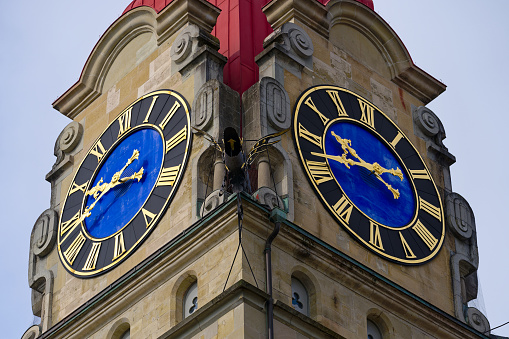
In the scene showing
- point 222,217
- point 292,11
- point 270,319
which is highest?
point 292,11

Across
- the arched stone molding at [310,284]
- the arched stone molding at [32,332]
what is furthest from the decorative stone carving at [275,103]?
the arched stone molding at [32,332]

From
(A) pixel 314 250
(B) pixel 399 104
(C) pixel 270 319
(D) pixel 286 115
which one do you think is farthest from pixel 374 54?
(C) pixel 270 319

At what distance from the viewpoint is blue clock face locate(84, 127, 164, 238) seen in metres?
31.8

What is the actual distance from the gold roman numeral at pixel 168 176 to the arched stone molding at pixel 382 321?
4.16 meters

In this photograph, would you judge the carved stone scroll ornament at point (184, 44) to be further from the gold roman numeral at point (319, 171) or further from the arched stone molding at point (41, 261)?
the arched stone molding at point (41, 261)

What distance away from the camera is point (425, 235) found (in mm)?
32312

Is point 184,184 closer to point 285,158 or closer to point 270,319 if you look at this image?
point 285,158

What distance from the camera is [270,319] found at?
91.9 feet

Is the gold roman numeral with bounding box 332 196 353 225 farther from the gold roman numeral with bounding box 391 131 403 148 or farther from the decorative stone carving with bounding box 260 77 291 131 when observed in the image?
the gold roman numeral with bounding box 391 131 403 148

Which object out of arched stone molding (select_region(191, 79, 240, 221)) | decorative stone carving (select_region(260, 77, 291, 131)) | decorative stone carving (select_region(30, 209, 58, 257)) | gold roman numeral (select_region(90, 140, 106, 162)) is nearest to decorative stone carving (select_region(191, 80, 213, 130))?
arched stone molding (select_region(191, 79, 240, 221))

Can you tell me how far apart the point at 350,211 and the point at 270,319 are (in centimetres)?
383

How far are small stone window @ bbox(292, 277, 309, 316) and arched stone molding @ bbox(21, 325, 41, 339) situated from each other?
549 centimetres

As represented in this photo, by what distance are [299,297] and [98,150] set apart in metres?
6.22

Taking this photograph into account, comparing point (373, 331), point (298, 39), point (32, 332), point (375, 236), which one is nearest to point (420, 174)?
point (375, 236)
